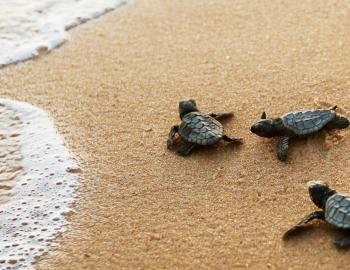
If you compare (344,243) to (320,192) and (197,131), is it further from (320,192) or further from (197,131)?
(197,131)

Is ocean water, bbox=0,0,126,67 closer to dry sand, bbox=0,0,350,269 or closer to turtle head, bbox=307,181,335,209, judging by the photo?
dry sand, bbox=0,0,350,269

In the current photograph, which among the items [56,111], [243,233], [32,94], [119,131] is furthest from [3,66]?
[243,233]

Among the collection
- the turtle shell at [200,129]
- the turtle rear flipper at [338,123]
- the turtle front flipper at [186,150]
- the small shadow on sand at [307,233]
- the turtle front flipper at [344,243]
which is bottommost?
the small shadow on sand at [307,233]

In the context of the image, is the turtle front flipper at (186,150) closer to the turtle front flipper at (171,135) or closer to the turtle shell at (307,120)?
the turtle front flipper at (171,135)

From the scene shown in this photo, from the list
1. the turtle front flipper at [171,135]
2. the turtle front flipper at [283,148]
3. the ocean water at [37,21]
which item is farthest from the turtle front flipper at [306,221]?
the ocean water at [37,21]

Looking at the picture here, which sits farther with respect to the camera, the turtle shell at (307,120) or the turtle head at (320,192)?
the turtle shell at (307,120)

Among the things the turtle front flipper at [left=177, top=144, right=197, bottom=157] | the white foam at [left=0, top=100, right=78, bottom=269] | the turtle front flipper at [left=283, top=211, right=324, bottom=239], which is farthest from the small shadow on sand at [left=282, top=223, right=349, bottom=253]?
the white foam at [left=0, top=100, right=78, bottom=269]

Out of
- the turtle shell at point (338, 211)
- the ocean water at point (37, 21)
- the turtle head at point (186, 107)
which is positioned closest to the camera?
the turtle shell at point (338, 211)

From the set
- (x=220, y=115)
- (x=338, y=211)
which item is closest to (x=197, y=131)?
(x=220, y=115)
